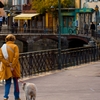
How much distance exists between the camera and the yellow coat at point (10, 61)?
12.3 meters

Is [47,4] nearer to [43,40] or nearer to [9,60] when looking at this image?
[43,40]

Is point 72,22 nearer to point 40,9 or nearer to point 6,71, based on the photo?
point 40,9

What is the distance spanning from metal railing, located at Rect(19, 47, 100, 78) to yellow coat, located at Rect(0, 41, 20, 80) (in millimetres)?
6998

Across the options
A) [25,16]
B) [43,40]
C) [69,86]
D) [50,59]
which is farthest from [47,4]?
[69,86]

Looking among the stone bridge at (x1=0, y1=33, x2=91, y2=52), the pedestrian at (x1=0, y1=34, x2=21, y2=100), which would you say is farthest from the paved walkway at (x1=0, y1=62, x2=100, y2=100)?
the stone bridge at (x1=0, y1=33, x2=91, y2=52)

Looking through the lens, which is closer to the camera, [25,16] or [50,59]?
[50,59]

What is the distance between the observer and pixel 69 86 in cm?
1591

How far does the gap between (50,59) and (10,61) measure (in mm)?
10455

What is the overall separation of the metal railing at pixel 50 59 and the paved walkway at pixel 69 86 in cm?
128

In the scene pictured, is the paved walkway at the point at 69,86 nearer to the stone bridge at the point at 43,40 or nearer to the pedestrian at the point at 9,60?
the pedestrian at the point at 9,60

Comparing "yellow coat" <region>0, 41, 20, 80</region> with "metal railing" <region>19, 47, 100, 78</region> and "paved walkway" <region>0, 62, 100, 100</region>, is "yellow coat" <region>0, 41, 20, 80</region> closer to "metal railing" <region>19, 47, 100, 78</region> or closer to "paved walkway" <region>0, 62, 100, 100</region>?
"paved walkway" <region>0, 62, 100, 100</region>

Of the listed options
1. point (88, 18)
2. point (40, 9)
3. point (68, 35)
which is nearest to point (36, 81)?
point (68, 35)

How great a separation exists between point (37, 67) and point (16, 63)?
879 cm

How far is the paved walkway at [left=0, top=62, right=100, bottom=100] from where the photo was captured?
13.7 metres
